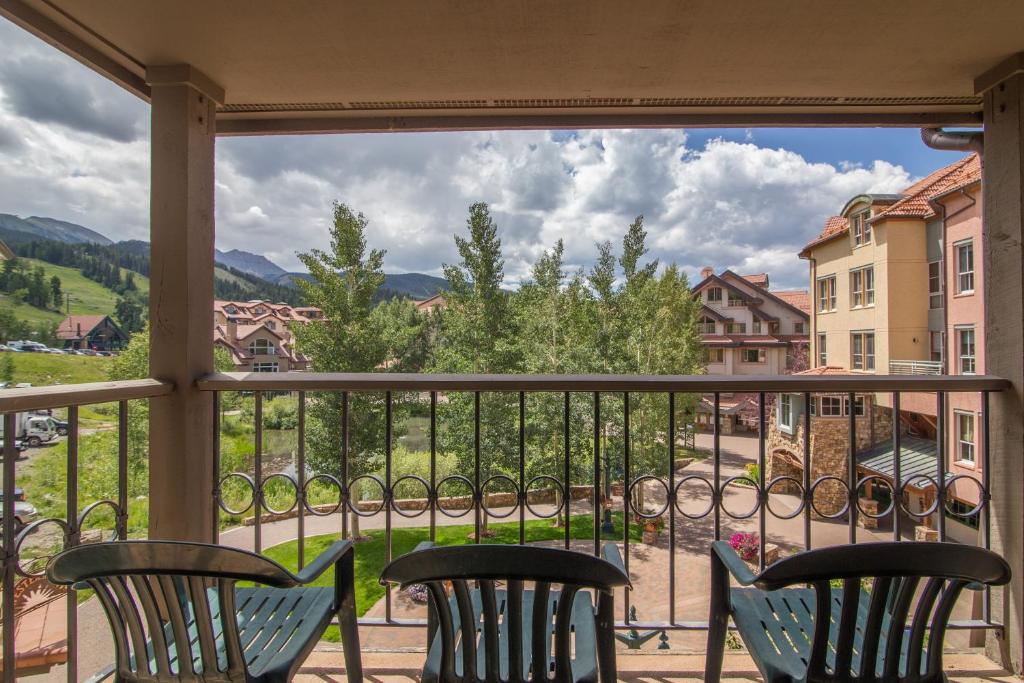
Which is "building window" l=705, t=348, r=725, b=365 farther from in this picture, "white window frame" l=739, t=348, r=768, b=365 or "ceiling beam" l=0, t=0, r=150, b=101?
"ceiling beam" l=0, t=0, r=150, b=101

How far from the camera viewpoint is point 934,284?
5.71 meters

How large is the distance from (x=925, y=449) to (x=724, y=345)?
7.52m

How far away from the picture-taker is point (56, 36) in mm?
1675

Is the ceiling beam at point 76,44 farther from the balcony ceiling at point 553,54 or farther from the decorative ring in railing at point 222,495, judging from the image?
the decorative ring in railing at point 222,495

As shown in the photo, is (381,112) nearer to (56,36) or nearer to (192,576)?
(56,36)

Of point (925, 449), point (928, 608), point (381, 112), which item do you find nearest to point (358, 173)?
point (381, 112)

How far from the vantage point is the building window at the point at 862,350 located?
694 centimetres

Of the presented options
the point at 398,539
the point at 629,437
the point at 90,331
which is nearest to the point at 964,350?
the point at 629,437

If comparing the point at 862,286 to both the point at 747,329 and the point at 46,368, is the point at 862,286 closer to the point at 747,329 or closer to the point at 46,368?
the point at 747,329

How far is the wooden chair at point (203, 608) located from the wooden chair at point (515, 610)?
0.89ft

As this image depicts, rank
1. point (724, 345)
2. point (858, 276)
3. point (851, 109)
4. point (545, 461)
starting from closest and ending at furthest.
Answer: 1. point (851, 109)
2. point (858, 276)
3. point (545, 461)
4. point (724, 345)

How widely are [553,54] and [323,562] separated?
187 centimetres

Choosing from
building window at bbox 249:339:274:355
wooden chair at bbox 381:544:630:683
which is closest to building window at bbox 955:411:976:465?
wooden chair at bbox 381:544:630:683

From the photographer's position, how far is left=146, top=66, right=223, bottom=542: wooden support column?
1.80 metres
